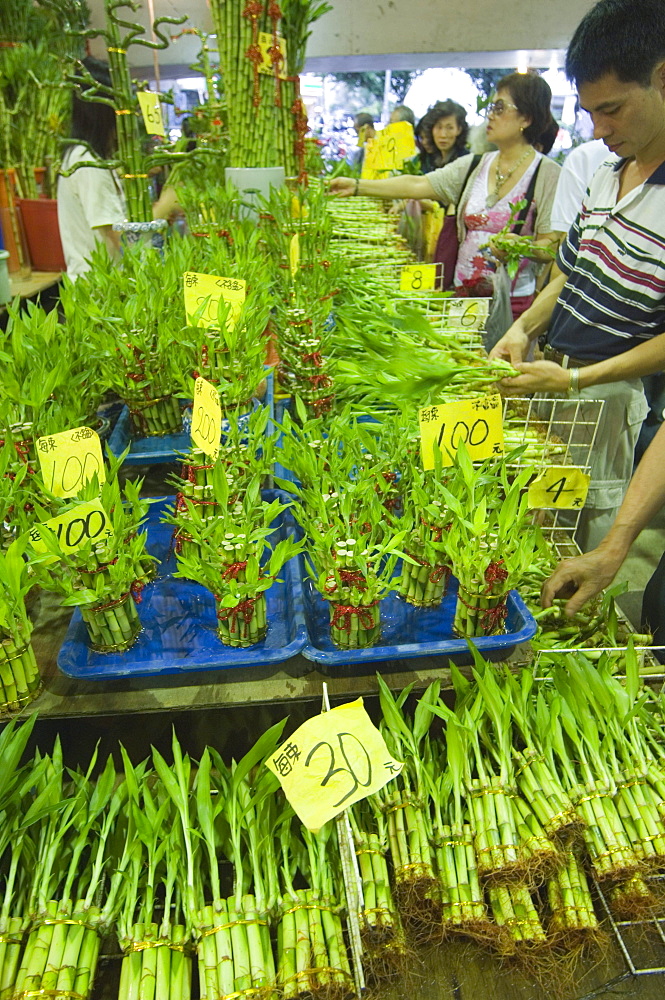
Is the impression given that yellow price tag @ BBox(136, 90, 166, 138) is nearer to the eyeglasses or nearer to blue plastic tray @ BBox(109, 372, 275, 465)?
blue plastic tray @ BBox(109, 372, 275, 465)

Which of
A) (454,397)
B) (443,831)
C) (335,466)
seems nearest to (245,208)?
(454,397)

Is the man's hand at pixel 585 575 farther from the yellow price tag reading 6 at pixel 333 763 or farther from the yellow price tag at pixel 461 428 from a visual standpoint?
the yellow price tag reading 6 at pixel 333 763

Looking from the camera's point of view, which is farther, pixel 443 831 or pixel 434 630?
→ pixel 434 630

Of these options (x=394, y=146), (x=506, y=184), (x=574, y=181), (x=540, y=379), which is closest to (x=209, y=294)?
(x=540, y=379)

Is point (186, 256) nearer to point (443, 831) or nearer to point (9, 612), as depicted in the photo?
point (9, 612)

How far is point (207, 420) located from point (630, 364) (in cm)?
130

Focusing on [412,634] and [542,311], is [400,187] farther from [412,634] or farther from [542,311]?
[412,634]

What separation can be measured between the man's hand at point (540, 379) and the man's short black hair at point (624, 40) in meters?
0.74

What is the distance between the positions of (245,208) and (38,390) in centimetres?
198

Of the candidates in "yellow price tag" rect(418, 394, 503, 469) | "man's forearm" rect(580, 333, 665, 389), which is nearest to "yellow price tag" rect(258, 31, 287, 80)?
"man's forearm" rect(580, 333, 665, 389)

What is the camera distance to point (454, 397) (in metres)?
1.96

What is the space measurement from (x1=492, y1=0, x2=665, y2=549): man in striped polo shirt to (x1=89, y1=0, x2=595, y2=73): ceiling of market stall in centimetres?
512

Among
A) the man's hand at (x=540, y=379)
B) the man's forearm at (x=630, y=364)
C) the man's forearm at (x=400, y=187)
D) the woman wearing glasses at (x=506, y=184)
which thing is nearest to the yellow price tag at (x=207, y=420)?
the man's hand at (x=540, y=379)

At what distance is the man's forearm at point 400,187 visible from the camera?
3666 mm
